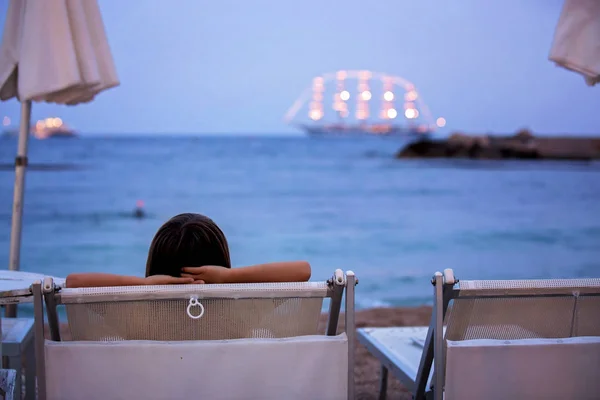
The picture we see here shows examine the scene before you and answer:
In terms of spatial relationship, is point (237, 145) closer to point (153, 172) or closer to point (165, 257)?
point (153, 172)

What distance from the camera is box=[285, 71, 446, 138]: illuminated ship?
62.2 ft

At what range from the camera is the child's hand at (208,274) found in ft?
5.51

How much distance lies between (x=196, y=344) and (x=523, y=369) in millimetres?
765

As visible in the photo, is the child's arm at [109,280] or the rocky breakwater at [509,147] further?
the rocky breakwater at [509,147]

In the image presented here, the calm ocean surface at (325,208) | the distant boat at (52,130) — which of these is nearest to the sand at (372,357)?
the calm ocean surface at (325,208)

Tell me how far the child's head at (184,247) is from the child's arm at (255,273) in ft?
0.43

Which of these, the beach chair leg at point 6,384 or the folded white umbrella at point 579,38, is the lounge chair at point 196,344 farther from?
the folded white umbrella at point 579,38

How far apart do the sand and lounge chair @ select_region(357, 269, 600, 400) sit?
1407mm

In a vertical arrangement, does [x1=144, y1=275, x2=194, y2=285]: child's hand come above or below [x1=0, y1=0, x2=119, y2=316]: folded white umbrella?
below

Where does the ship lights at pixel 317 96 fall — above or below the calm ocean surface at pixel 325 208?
above

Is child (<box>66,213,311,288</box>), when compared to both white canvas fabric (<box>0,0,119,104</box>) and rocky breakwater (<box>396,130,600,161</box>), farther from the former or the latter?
rocky breakwater (<box>396,130,600,161</box>)

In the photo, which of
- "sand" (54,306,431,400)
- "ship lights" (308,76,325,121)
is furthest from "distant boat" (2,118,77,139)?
"sand" (54,306,431,400)

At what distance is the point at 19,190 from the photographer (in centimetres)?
300

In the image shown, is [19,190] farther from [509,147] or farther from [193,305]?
[509,147]
